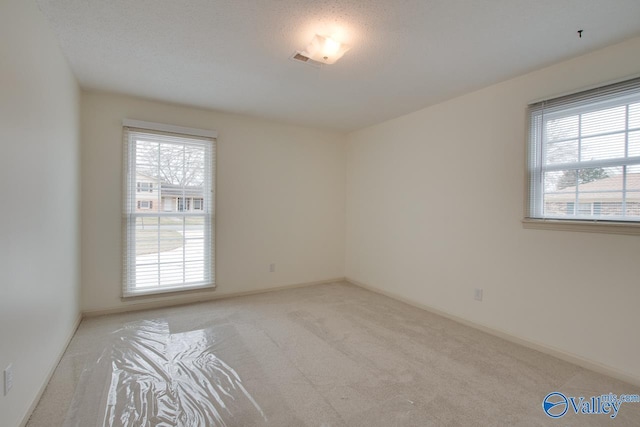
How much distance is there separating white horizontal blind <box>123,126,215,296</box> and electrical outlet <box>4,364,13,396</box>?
6.84 feet

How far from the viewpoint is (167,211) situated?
3764 mm

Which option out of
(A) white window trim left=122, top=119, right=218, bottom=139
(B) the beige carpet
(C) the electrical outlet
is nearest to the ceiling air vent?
(A) white window trim left=122, top=119, right=218, bottom=139

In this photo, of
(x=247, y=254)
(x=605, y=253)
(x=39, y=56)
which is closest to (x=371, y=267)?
(x=247, y=254)

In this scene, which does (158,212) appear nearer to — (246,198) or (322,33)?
(246,198)

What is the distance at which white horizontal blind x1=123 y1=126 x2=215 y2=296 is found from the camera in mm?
3568

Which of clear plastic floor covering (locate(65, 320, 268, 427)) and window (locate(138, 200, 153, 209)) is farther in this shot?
window (locate(138, 200, 153, 209))

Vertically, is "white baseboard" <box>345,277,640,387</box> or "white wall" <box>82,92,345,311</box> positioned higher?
"white wall" <box>82,92,345,311</box>

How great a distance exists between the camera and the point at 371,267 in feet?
15.3

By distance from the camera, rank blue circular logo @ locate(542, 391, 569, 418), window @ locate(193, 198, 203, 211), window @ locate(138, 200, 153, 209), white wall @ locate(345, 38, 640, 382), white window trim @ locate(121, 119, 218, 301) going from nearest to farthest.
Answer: blue circular logo @ locate(542, 391, 569, 418), white wall @ locate(345, 38, 640, 382), white window trim @ locate(121, 119, 218, 301), window @ locate(138, 200, 153, 209), window @ locate(193, 198, 203, 211)

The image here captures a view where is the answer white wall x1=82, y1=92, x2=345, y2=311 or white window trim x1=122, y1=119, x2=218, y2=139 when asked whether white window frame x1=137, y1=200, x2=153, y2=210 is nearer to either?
white wall x1=82, y1=92, x2=345, y2=311

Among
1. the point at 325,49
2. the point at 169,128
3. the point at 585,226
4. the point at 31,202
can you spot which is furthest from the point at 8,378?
the point at 585,226

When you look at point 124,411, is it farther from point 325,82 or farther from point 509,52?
point 509,52

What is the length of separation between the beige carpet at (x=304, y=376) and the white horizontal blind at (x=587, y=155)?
1.32 metres

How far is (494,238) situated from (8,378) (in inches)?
150
